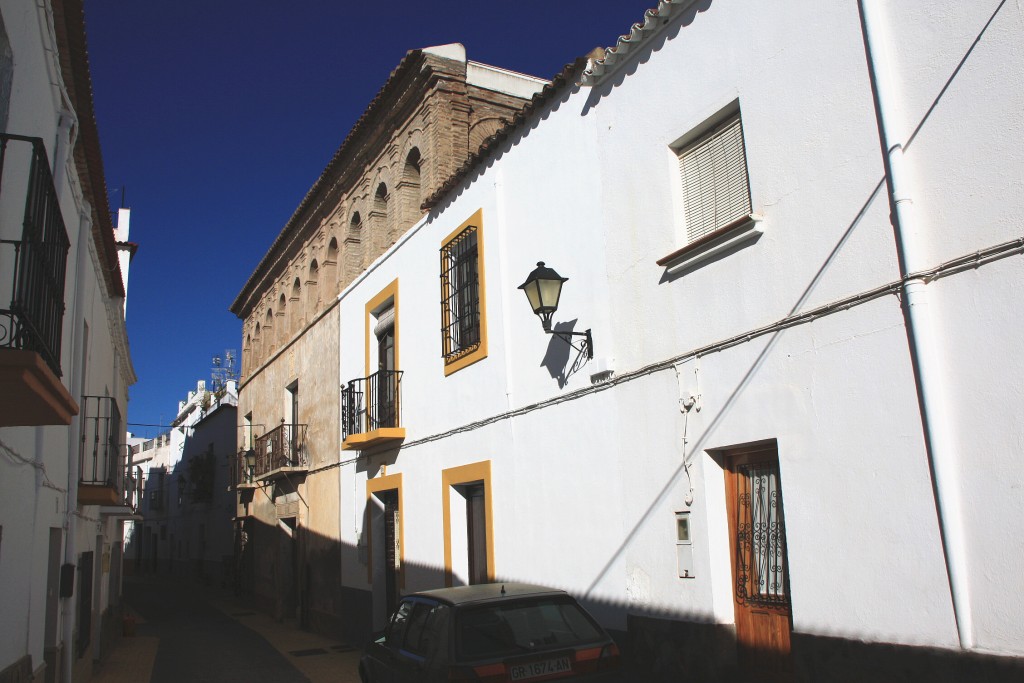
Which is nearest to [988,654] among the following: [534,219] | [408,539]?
[534,219]

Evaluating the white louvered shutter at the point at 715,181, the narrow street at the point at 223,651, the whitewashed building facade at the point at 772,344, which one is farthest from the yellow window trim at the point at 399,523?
the white louvered shutter at the point at 715,181

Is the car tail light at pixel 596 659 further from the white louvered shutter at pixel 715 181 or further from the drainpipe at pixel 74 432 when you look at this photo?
the drainpipe at pixel 74 432

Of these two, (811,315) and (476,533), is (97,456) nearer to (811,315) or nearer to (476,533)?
(476,533)

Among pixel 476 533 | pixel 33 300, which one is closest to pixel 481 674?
pixel 33 300

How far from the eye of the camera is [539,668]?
210 inches

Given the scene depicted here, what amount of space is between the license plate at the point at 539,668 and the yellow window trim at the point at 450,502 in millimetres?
3792

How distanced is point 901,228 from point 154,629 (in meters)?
19.0

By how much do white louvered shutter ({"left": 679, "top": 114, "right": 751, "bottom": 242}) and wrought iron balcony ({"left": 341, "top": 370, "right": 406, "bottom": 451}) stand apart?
6279mm

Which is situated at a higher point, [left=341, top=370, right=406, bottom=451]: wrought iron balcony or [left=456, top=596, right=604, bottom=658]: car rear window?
[left=341, top=370, right=406, bottom=451]: wrought iron balcony

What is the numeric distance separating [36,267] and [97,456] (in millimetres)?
7592

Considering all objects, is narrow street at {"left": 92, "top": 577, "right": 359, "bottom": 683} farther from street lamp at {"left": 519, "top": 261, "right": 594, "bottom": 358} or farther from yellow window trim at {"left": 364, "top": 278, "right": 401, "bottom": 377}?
street lamp at {"left": 519, "top": 261, "right": 594, "bottom": 358}

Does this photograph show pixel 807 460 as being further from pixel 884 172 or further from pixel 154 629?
pixel 154 629

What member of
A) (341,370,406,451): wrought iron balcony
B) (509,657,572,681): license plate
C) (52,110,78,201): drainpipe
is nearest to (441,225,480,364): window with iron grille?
(341,370,406,451): wrought iron balcony

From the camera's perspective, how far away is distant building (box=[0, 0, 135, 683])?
4441 mm
